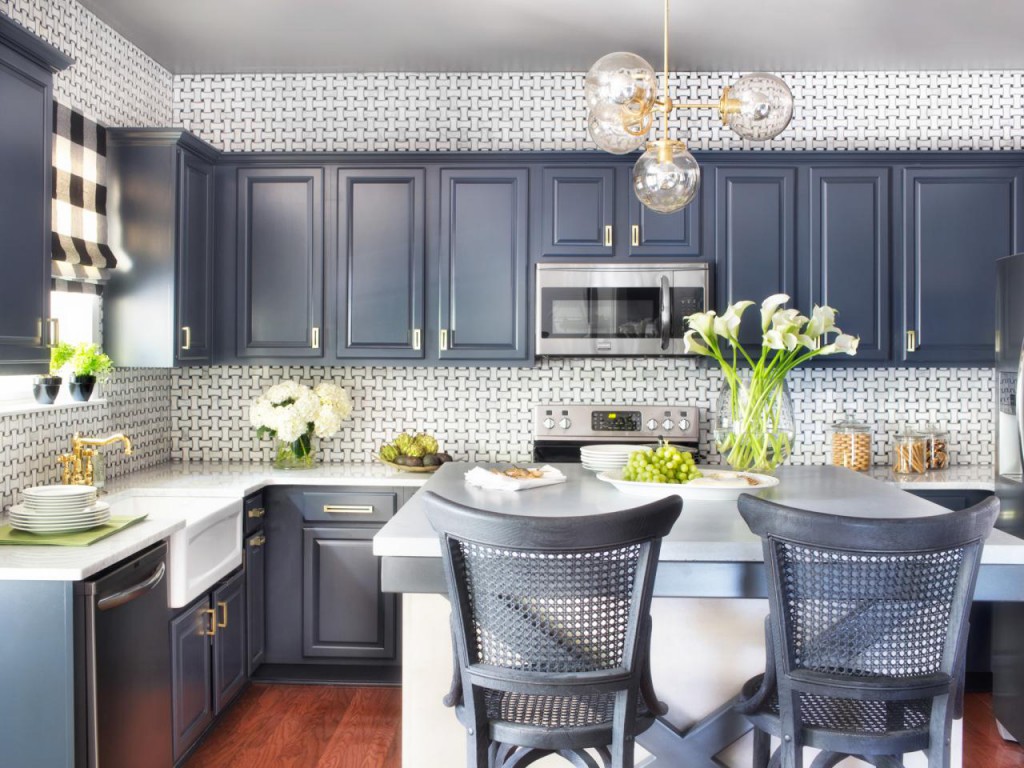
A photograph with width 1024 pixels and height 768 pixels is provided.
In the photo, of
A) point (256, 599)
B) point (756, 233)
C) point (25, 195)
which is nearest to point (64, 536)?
point (25, 195)

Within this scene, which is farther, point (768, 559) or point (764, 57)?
point (764, 57)

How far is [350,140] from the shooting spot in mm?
4117

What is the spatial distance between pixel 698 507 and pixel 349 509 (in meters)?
1.76

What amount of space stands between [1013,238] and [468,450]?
2591 millimetres

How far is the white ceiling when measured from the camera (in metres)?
3.26

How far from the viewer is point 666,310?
3650mm

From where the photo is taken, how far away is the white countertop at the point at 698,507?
179 cm

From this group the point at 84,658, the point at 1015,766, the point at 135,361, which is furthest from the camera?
the point at 135,361

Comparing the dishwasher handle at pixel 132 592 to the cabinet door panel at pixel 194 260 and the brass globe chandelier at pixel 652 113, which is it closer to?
the cabinet door panel at pixel 194 260

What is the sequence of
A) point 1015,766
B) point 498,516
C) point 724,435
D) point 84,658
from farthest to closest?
point 1015,766
point 724,435
point 84,658
point 498,516

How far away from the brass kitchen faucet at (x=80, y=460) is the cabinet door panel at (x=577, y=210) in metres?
1.89

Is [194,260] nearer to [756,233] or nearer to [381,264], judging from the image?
[381,264]

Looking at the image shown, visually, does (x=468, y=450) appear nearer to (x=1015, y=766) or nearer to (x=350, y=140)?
(x=350, y=140)

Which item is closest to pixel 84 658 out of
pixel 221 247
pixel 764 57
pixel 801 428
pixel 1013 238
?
pixel 221 247
